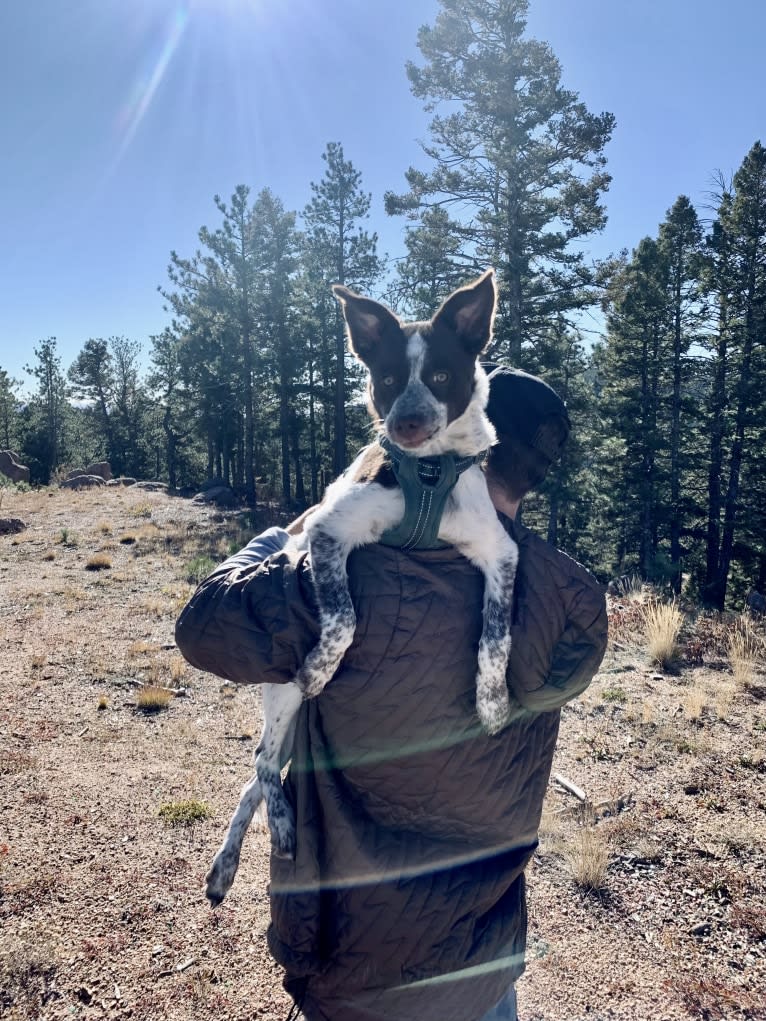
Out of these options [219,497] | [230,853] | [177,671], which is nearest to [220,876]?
[230,853]

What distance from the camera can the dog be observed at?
1680 millimetres

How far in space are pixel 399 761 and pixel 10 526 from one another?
20.0m

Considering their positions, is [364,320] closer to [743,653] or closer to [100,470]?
[743,653]

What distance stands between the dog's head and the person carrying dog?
29.6 inches

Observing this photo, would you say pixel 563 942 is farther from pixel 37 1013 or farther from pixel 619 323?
pixel 619 323

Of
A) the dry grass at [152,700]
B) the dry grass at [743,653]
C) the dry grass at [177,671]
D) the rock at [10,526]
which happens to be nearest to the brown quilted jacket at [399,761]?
the dry grass at [152,700]

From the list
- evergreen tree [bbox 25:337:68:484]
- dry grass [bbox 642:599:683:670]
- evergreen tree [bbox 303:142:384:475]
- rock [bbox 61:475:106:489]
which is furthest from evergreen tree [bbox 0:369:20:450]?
dry grass [bbox 642:599:683:670]

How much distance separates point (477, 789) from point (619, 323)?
91.6ft

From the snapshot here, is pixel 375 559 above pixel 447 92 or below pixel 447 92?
below

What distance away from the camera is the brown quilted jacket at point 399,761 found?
1.60 meters

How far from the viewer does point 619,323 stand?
26203mm

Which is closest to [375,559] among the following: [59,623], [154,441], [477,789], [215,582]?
[215,582]

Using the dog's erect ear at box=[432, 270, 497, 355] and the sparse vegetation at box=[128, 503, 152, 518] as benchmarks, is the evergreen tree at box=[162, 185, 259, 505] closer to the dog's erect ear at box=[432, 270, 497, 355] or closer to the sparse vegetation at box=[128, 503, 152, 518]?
the sparse vegetation at box=[128, 503, 152, 518]

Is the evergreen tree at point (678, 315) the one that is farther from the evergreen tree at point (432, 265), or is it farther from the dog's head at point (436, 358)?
the dog's head at point (436, 358)
